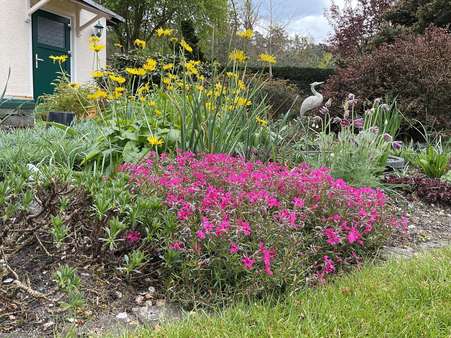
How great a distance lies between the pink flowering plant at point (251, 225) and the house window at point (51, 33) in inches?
337

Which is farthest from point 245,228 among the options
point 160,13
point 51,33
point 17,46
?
point 160,13

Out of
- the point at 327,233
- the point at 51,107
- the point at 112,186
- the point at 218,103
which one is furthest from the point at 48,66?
the point at 327,233

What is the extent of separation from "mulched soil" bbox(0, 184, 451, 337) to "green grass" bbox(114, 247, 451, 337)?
0.30m

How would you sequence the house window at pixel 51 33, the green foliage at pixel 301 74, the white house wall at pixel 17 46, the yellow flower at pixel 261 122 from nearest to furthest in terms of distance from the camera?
the yellow flower at pixel 261 122, the white house wall at pixel 17 46, the house window at pixel 51 33, the green foliage at pixel 301 74

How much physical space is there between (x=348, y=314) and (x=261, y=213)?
627 mm

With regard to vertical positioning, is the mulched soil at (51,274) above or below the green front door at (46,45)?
below

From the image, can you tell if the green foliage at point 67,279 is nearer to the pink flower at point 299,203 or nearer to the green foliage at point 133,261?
the green foliage at point 133,261

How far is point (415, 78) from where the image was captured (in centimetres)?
659

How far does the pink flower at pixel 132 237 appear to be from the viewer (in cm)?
212

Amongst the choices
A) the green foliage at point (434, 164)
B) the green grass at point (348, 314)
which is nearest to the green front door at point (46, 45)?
the green foliage at point (434, 164)

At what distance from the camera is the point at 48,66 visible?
10.4 meters

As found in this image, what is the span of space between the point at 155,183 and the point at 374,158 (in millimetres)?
2135

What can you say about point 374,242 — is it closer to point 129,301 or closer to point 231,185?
point 231,185

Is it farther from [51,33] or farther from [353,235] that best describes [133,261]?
[51,33]
